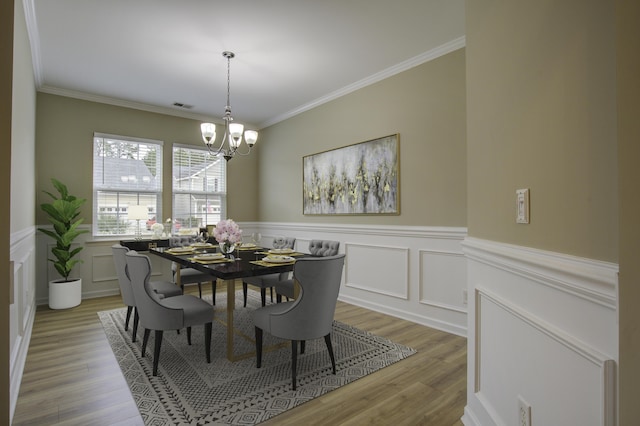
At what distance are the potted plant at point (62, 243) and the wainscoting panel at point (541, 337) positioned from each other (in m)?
4.73

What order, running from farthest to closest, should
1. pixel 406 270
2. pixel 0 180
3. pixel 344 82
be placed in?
pixel 344 82
pixel 406 270
pixel 0 180

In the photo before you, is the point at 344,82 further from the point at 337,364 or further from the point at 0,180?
the point at 0,180

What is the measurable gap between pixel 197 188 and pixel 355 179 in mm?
3000

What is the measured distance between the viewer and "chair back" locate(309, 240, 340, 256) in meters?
3.51

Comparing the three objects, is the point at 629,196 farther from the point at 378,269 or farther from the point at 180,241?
the point at 180,241

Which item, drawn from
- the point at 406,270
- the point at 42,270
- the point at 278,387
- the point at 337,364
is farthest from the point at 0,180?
the point at 42,270

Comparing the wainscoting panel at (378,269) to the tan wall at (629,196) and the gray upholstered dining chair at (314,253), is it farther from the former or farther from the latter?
the tan wall at (629,196)

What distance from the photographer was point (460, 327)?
10.9 feet

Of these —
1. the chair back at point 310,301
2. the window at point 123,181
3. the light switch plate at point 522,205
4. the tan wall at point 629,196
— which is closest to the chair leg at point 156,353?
the chair back at point 310,301

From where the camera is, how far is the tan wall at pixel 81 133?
180 inches

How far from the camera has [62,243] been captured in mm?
4293

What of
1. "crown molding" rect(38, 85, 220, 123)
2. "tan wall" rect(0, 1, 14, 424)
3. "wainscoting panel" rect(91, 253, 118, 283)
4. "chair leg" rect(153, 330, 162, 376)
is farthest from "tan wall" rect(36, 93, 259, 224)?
"tan wall" rect(0, 1, 14, 424)

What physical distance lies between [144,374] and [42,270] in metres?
3.19

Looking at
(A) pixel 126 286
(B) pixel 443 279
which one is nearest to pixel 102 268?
(A) pixel 126 286
